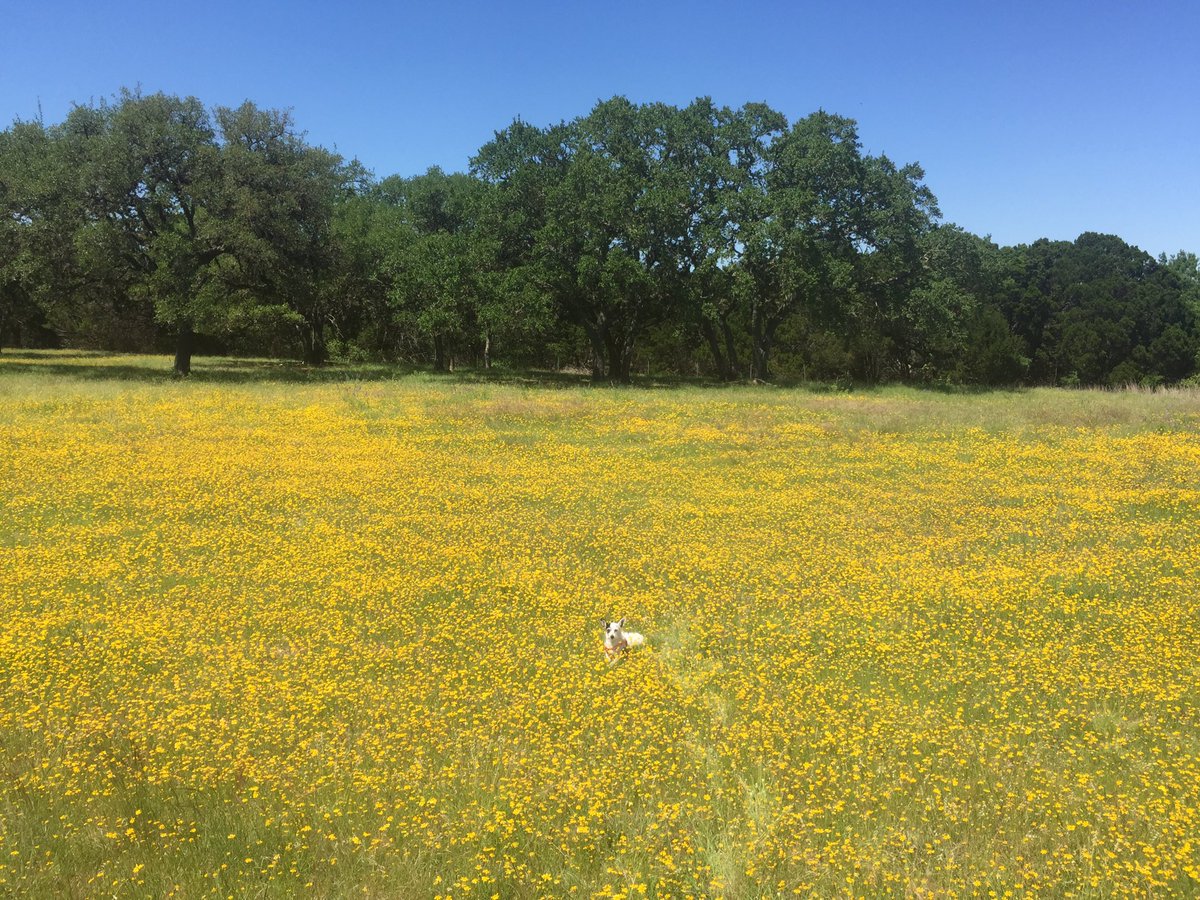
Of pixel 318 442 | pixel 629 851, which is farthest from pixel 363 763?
pixel 318 442

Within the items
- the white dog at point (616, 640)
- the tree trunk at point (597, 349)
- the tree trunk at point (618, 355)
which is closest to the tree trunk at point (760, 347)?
the tree trunk at point (618, 355)

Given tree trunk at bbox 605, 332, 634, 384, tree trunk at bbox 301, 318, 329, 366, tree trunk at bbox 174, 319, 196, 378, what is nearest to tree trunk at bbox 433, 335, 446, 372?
tree trunk at bbox 301, 318, 329, 366

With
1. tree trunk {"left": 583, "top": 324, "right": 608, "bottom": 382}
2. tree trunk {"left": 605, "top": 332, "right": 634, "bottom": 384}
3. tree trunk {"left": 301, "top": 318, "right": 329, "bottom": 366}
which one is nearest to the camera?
tree trunk {"left": 583, "top": 324, "right": 608, "bottom": 382}

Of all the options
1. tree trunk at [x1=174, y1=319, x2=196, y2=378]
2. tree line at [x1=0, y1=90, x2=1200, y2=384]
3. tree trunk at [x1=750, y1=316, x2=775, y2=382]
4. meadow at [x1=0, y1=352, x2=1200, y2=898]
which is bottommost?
meadow at [x1=0, y1=352, x2=1200, y2=898]

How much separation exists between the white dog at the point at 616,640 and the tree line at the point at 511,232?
A: 31.2 meters

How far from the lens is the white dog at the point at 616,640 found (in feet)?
26.2

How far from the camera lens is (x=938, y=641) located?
860cm

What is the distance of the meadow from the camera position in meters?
5.05

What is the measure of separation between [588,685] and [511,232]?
37.0 metres

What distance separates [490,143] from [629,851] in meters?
43.0

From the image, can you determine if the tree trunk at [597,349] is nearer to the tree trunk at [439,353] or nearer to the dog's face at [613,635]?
the tree trunk at [439,353]

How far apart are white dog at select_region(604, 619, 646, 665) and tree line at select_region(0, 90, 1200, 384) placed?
31238 mm

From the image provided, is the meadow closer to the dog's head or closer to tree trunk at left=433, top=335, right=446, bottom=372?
the dog's head

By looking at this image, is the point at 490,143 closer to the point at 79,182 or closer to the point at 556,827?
the point at 79,182
